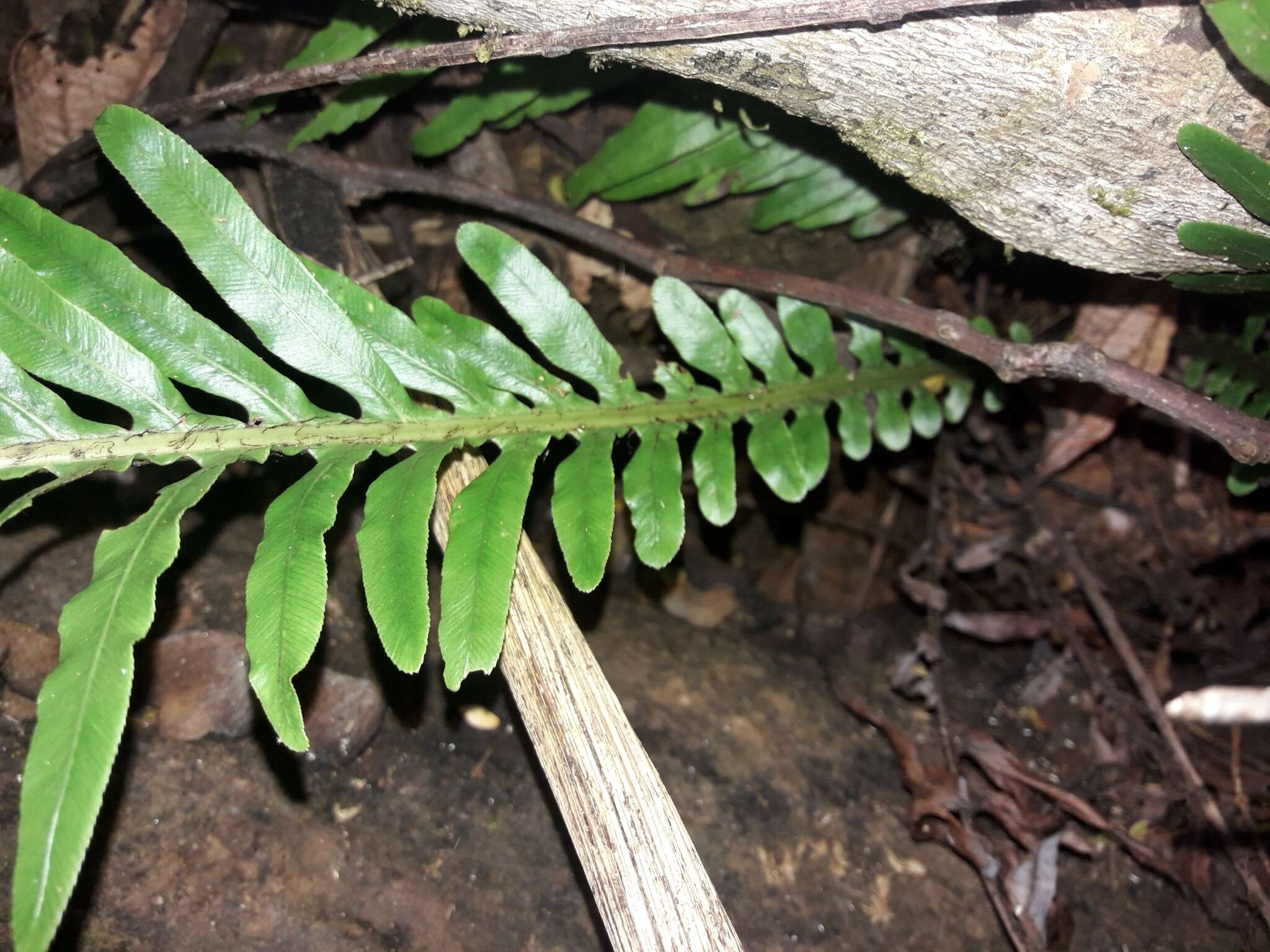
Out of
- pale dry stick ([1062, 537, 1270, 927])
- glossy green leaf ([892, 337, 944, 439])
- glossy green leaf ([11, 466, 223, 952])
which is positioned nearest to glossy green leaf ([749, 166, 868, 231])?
glossy green leaf ([892, 337, 944, 439])

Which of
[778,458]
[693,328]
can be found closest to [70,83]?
[693,328]

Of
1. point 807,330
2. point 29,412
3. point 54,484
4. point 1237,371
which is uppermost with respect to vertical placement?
point 29,412

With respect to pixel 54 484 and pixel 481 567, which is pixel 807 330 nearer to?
pixel 481 567

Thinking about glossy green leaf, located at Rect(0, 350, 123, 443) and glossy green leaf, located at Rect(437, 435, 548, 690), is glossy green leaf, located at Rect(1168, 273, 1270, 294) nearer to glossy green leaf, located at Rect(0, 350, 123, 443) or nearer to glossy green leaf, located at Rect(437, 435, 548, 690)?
glossy green leaf, located at Rect(437, 435, 548, 690)

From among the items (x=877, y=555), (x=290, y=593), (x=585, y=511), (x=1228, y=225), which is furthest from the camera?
(x=877, y=555)

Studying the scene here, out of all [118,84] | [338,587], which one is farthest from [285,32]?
[338,587]

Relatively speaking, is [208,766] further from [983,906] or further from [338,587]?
[983,906]
